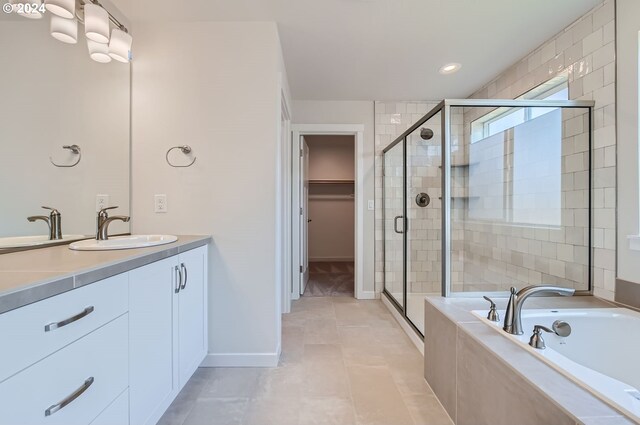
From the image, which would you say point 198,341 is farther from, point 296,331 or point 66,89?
point 66,89

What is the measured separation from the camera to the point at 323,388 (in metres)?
1.59

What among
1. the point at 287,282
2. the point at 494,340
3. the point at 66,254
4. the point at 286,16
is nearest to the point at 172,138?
the point at 66,254

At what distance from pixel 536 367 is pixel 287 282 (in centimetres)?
214

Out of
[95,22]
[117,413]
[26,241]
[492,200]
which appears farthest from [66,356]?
[492,200]

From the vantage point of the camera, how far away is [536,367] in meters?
0.92

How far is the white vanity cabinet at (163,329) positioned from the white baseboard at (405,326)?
1.56 metres

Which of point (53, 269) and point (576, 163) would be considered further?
point (576, 163)

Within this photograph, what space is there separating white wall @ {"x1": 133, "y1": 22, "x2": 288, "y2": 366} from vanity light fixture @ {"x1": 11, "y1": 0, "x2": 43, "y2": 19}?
1.86 feet

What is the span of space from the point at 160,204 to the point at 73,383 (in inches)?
49.2

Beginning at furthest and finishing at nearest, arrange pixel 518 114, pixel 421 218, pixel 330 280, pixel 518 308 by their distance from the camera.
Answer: pixel 330 280
pixel 421 218
pixel 518 114
pixel 518 308

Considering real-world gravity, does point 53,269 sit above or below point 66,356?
above

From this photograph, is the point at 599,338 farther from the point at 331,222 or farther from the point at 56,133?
the point at 331,222

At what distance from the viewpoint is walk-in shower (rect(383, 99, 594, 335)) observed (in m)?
1.79

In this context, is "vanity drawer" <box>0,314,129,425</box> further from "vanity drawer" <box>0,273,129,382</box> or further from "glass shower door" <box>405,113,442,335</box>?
"glass shower door" <box>405,113,442,335</box>
